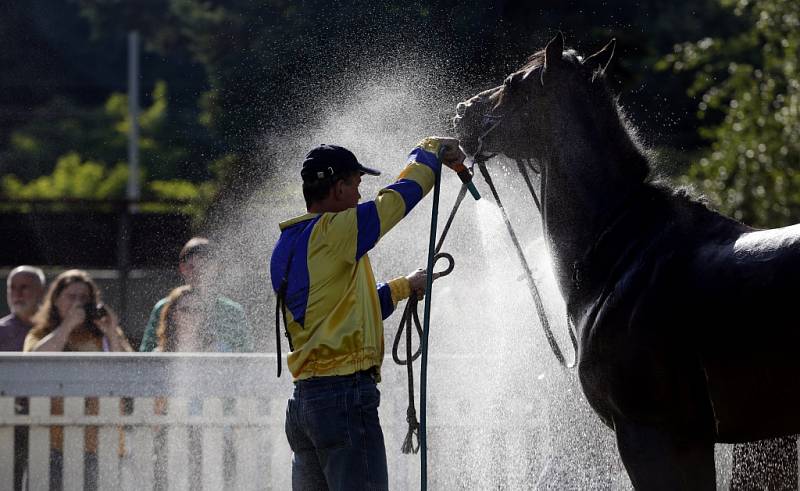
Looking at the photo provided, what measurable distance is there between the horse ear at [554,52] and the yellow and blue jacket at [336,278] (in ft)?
2.22

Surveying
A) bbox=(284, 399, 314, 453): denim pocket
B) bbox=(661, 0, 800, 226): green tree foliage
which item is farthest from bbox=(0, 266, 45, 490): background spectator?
bbox=(661, 0, 800, 226): green tree foliage

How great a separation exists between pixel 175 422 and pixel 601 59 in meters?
2.78

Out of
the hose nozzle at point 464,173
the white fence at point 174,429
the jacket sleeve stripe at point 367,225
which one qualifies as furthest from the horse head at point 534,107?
the white fence at point 174,429

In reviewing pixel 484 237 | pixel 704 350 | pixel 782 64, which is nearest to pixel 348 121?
pixel 484 237

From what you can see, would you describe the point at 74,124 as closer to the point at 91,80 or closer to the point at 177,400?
the point at 91,80

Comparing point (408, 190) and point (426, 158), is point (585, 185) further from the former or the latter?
point (408, 190)

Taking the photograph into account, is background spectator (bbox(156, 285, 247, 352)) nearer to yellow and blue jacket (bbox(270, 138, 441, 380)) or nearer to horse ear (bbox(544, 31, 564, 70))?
yellow and blue jacket (bbox(270, 138, 441, 380))

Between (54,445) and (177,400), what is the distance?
0.69 m

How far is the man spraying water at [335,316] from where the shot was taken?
3.42 metres

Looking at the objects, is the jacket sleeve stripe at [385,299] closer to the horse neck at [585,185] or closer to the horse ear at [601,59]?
the horse neck at [585,185]

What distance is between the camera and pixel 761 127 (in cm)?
1095

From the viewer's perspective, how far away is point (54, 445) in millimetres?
5445

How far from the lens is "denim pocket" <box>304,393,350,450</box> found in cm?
339

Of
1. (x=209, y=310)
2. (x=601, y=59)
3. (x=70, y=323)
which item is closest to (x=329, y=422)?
(x=601, y=59)
